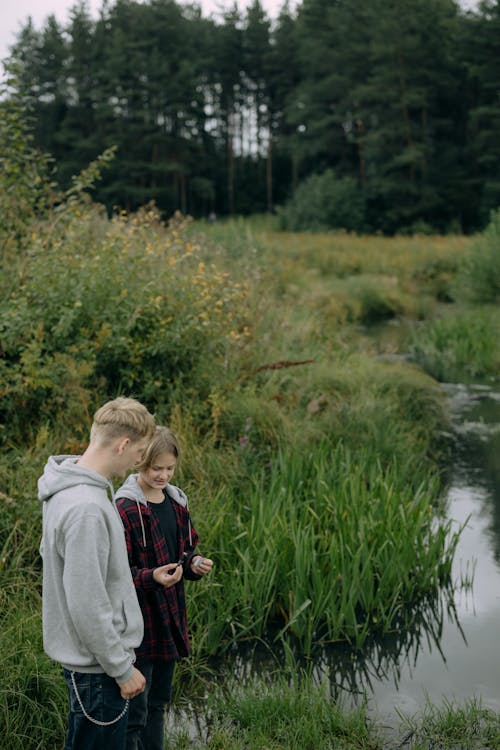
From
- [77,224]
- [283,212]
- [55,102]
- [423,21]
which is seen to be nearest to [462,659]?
[77,224]

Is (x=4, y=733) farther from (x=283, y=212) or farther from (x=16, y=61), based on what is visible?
(x=283, y=212)

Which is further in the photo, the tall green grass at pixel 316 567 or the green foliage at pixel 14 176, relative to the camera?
the green foliage at pixel 14 176

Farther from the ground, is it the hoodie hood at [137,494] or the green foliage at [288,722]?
the hoodie hood at [137,494]

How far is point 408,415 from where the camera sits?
8.14 meters

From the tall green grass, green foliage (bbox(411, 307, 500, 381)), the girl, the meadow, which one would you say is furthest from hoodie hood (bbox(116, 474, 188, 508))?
green foliage (bbox(411, 307, 500, 381))

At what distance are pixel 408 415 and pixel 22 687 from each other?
556 centimetres

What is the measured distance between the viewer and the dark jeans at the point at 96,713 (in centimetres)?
226

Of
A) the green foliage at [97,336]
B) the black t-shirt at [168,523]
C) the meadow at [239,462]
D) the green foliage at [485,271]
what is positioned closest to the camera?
the black t-shirt at [168,523]

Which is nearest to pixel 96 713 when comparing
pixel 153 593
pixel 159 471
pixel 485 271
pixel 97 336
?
pixel 153 593

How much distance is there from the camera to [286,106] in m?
43.8

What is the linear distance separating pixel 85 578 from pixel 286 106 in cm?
4421

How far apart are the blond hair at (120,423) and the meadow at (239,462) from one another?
138cm

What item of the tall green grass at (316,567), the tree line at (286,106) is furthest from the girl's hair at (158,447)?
the tree line at (286,106)

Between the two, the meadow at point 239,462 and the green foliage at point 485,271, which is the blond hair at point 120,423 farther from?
the green foliage at point 485,271
